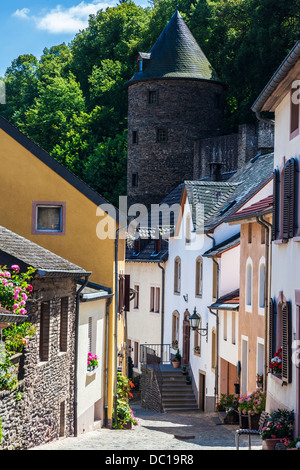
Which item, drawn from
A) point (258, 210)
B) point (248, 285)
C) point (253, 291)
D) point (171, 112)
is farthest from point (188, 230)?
point (171, 112)

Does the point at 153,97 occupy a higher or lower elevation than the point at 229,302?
higher

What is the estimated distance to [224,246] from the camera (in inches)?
1152

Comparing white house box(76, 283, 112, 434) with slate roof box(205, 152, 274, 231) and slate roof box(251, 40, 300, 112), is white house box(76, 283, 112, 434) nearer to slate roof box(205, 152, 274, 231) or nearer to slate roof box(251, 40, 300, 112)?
slate roof box(251, 40, 300, 112)

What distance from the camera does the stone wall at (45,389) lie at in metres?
13.9

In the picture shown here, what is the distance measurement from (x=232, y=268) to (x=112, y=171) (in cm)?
2976

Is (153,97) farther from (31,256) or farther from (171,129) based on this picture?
(31,256)

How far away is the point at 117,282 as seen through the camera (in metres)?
24.2

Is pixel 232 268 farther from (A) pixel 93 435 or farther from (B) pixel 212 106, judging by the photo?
(B) pixel 212 106

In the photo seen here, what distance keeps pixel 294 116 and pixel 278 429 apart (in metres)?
5.47

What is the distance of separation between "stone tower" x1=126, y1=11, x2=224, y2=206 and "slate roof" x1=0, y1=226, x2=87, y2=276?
34.7 m

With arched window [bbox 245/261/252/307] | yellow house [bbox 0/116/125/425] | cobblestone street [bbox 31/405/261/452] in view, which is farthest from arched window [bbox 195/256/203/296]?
yellow house [bbox 0/116/125/425]

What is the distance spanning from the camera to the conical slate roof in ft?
172

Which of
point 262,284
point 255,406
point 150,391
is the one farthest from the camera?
point 150,391
